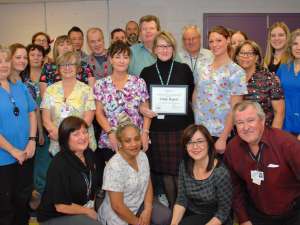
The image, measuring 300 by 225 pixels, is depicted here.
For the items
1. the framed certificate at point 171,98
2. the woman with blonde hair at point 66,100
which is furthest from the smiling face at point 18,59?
the framed certificate at point 171,98

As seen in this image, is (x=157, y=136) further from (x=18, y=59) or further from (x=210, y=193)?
(x=18, y=59)

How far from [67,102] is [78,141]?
1.97 feet

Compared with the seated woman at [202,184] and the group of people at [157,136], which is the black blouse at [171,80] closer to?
the group of people at [157,136]

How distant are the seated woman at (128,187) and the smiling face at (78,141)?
10.3 inches

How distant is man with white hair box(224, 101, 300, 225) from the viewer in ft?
8.28

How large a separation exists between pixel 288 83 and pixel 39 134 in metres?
2.51

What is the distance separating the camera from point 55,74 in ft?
12.0

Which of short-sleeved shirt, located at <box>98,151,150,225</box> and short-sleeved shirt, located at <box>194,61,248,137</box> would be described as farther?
short-sleeved shirt, located at <box>194,61,248,137</box>

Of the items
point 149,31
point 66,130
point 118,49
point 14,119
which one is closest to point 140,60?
point 149,31

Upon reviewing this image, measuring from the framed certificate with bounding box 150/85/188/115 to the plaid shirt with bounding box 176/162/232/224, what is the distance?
0.60m

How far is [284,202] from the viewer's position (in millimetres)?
2648

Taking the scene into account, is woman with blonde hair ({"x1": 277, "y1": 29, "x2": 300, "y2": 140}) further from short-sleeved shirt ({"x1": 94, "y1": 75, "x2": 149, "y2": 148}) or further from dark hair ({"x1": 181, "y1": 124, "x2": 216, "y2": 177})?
short-sleeved shirt ({"x1": 94, "y1": 75, "x2": 149, "y2": 148})

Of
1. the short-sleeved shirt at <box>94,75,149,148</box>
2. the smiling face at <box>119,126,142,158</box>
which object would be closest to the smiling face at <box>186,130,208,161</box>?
the smiling face at <box>119,126,142,158</box>

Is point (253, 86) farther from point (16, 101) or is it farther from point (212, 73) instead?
point (16, 101)
